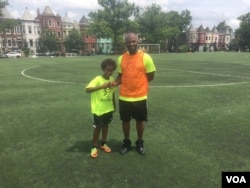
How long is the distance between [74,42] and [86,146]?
7700 centimetres

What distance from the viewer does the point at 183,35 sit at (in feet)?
372

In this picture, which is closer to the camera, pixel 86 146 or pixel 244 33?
pixel 86 146

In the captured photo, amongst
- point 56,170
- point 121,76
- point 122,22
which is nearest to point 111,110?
point 121,76

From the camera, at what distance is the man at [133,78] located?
493 centimetres

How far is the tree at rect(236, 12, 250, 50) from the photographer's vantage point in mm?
98088

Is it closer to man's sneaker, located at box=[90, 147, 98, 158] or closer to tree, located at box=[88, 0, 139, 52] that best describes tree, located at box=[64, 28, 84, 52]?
tree, located at box=[88, 0, 139, 52]

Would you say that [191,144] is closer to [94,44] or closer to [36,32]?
[36,32]

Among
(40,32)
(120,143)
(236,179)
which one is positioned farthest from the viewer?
(40,32)

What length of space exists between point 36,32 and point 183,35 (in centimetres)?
5829

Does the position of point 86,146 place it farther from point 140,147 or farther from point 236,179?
point 236,179

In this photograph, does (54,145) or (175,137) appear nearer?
(54,145)

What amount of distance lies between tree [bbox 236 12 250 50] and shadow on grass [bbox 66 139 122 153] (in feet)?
338

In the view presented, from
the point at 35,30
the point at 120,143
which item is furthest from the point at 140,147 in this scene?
the point at 35,30

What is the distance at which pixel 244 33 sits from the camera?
324ft
